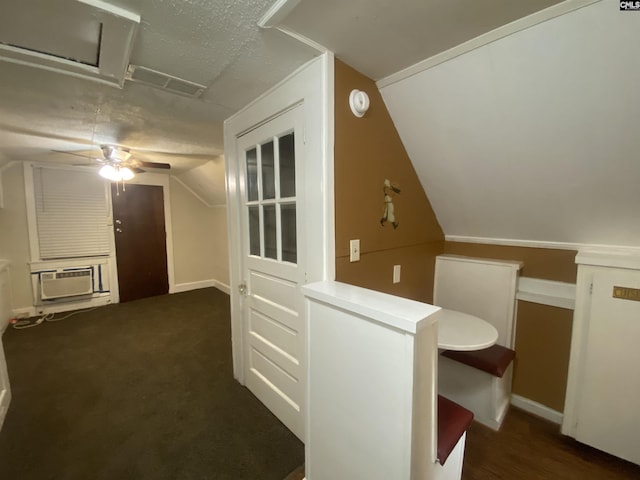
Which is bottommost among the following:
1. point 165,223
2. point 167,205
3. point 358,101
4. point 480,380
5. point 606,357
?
point 480,380

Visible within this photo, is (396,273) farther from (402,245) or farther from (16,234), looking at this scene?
(16,234)

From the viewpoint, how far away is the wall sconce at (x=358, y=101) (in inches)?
54.9

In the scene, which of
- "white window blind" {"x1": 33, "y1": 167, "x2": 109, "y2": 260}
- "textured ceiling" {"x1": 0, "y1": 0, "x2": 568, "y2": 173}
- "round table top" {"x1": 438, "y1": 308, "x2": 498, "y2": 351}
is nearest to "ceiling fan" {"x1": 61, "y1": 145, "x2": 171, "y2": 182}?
"textured ceiling" {"x1": 0, "y1": 0, "x2": 568, "y2": 173}

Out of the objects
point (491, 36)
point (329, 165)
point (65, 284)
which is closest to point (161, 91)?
point (329, 165)

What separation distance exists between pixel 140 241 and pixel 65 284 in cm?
111

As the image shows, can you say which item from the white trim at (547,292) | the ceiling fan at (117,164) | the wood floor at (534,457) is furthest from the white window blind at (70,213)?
the white trim at (547,292)

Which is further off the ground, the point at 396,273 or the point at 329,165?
the point at 329,165

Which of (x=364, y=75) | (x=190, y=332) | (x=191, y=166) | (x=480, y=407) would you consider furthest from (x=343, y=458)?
(x=191, y=166)

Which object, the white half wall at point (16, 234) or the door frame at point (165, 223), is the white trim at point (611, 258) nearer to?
the door frame at point (165, 223)

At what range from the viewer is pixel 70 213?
3791 millimetres

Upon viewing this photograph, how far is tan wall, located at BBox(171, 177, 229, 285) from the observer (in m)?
4.80

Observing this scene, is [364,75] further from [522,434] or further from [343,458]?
[522,434]

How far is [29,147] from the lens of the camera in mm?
2795

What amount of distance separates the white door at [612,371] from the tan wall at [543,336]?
286mm
